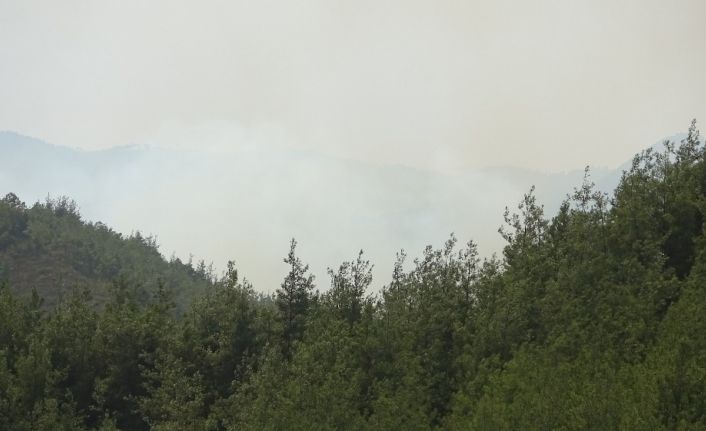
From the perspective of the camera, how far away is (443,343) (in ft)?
165

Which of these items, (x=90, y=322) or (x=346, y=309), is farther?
(x=90, y=322)

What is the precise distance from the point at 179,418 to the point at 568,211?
3974 cm

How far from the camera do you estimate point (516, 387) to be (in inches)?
1518

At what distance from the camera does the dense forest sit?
116 ft

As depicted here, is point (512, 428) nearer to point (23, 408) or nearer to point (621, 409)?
point (621, 409)

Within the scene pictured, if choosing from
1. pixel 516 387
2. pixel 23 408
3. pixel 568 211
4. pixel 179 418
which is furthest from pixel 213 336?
pixel 568 211

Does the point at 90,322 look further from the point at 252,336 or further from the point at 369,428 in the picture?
the point at 369,428

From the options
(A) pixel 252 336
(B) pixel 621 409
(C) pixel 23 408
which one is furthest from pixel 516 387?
(C) pixel 23 408

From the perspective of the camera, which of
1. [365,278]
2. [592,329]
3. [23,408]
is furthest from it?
[365,278]

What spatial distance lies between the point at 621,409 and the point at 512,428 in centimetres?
543

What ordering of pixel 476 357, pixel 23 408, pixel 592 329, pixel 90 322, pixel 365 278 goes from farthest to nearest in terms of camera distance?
pixel 90 322
pixel 365 278
pixel 23 408
pixel 476 357
pixel 592 329

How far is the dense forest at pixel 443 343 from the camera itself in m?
35.4

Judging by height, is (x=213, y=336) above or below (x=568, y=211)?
below

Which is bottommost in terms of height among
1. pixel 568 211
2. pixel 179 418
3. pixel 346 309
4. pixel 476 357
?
pixel 179 418
